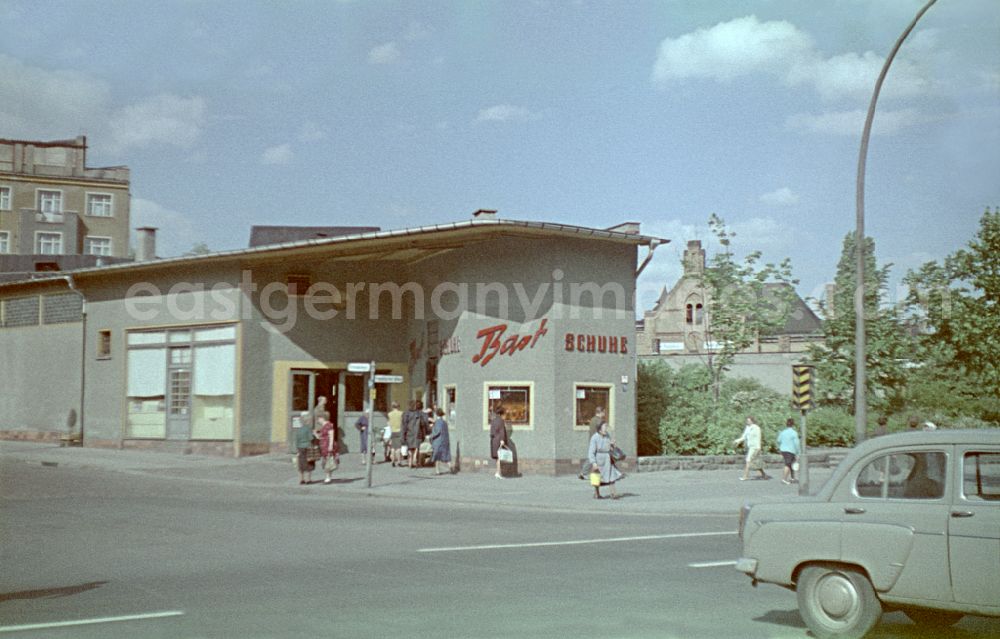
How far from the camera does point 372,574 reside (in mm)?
11258

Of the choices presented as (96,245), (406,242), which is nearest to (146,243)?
(406,242)

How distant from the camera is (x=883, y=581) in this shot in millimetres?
7719

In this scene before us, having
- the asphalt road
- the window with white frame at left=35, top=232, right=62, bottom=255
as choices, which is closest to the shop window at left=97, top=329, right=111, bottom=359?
the asphalt road

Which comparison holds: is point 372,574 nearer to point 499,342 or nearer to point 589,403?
point 499,342

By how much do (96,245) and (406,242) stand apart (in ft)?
194

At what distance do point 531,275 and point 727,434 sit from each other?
7575 mm

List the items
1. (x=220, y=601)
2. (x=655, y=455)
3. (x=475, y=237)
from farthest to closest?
(x=655, y=455)
(x=475, y=237)
(x=220, y=601)

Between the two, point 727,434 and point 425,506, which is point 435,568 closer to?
point 425,506

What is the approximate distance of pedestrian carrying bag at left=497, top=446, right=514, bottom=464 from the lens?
25.4 meters

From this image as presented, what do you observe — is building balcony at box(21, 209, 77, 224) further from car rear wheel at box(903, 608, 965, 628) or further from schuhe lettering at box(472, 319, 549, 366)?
car rear wheel at box(903, 608, 965, 628)

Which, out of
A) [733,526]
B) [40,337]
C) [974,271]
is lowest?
[733,526]

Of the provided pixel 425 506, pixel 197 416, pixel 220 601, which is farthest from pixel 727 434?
pixel 220 601

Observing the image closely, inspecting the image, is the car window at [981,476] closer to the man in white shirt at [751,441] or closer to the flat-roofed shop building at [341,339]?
the flat-roofed shop building at [341,339]

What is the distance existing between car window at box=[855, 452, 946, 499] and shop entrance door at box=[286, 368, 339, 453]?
77.7ft
